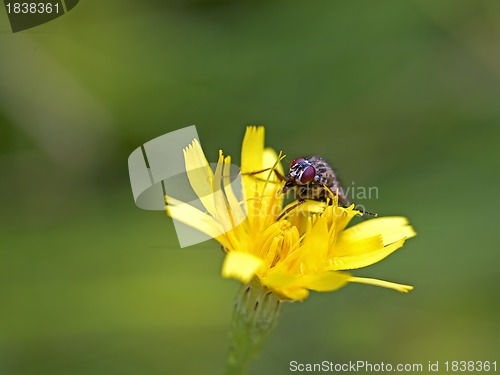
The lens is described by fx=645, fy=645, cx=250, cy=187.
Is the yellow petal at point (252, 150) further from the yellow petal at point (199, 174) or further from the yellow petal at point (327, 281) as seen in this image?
the yellow petal at point (327, 281)

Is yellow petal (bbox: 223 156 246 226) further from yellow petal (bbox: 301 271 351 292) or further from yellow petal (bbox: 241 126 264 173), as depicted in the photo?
yellow petal (bbox: 301 271 351 292)

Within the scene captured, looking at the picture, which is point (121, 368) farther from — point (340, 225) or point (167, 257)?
point (340, 225)

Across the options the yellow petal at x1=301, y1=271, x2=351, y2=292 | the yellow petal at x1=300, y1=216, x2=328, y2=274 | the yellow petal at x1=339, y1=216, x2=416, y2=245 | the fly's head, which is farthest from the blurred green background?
the yellow petal at x1=301, y1=271, x2=351, y2=292

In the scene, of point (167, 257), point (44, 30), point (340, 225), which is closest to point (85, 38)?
point (44, 30)

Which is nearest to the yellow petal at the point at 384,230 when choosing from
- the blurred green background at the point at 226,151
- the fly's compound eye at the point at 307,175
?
the fly's compound eye at the point at 307,175

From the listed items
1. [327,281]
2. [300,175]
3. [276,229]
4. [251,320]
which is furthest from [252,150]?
[327,281]

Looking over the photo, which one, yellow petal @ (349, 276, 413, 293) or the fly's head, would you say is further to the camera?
the fly's head
